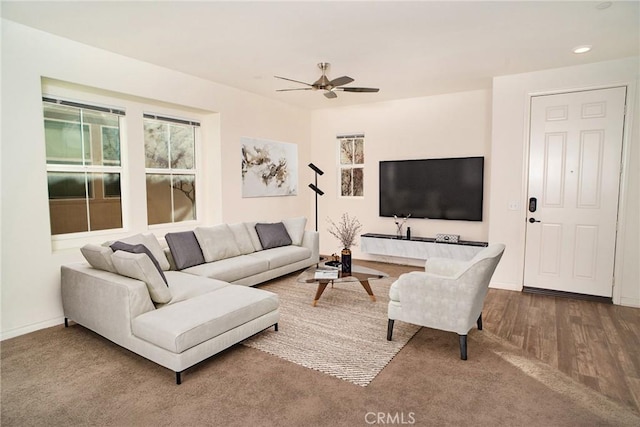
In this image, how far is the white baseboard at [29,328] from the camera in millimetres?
3209

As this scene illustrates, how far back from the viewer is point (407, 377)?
2.58 metres

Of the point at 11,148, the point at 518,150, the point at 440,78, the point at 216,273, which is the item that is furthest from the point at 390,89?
the point at 11,148

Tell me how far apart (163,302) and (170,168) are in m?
2.49

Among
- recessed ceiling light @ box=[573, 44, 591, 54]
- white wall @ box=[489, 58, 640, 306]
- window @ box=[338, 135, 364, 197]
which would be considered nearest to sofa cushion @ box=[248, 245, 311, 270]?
window @ box=[338, 135, 364, 197]

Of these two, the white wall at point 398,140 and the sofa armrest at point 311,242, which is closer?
the white wall at point 398,140

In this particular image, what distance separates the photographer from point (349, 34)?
11.1 feet

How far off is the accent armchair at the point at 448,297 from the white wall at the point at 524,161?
2071mm

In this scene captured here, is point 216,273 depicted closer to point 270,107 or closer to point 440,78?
point 270,107

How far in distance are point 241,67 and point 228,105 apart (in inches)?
39.0

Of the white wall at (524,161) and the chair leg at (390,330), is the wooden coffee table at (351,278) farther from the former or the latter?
the white wall at (524,161)

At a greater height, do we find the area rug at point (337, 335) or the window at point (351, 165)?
the window at point (351, 165)

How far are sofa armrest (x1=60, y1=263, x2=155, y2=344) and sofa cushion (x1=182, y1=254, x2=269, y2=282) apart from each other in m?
1.04

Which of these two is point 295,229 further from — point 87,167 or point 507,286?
point 507,286

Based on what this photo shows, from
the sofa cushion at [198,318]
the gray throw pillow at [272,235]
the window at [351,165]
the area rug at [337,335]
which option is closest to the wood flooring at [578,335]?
the area rug at [337,335]
